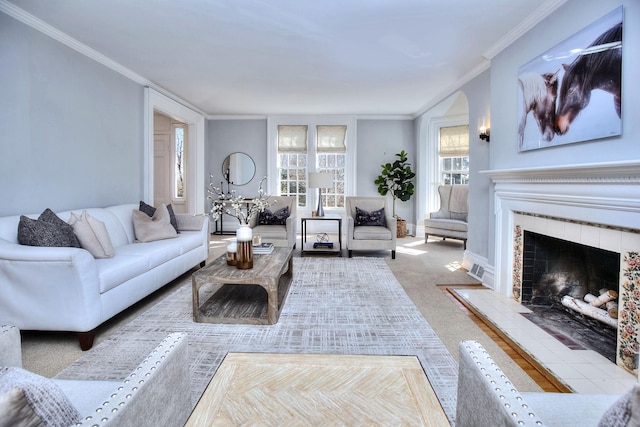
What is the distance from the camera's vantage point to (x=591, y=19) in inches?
92.1

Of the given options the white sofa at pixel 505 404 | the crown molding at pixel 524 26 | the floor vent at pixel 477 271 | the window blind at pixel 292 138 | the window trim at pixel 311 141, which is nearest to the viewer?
the white sofa at pixel 505 404

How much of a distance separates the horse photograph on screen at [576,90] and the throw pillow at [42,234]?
12.5ft

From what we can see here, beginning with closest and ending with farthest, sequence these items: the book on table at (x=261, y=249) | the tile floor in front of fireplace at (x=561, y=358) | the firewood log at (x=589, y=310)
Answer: the tile floor in front of fireplace at (x=561, y=358)
the firewood log at (x=589, y=310)
the book on table at (x=261, y=249)

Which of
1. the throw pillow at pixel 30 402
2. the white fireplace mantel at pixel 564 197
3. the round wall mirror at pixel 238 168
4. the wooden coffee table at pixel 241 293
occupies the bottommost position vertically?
the wooden coffee table at pixel 241 293

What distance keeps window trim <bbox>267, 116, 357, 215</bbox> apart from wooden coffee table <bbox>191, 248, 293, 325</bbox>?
159 inches

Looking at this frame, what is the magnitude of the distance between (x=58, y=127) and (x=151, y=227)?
51.1 inches

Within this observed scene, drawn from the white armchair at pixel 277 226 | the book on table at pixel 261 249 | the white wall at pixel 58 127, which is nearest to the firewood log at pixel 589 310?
the book on table at pixel 261 249

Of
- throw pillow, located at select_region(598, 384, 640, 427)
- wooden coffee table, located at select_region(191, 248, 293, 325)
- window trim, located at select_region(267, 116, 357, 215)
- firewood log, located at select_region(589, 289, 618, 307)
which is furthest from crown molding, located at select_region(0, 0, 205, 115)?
firewood log, located at select_region(589, 289, 618, 307)

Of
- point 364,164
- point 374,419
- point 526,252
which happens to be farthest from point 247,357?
point 364,164

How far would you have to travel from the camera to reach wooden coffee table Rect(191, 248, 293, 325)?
2.60 meters

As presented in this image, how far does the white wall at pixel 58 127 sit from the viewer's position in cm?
291

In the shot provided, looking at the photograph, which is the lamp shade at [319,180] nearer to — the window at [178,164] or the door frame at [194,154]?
the door frame at [194,154]

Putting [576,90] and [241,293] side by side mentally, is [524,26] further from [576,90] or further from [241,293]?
[241,293]

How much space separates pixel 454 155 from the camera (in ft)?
22.2
